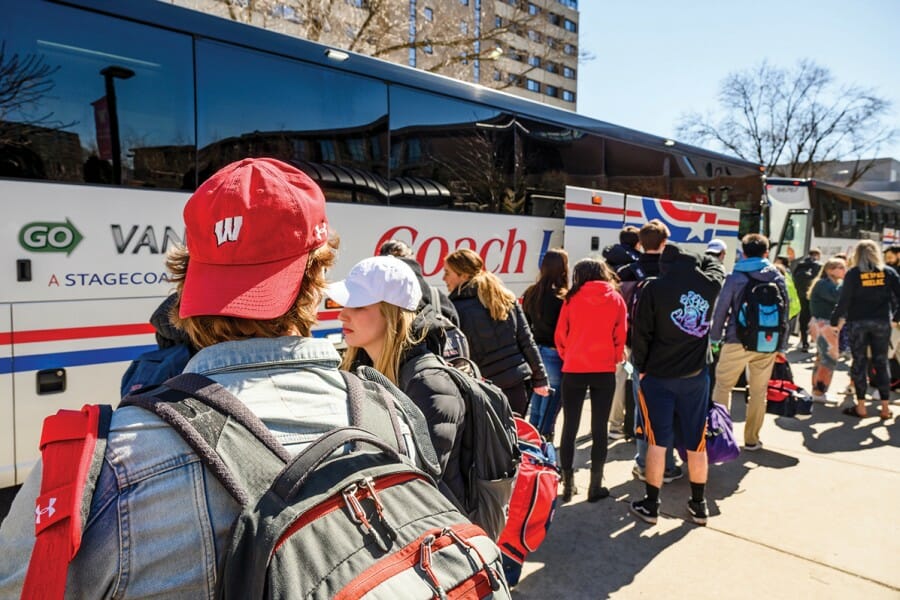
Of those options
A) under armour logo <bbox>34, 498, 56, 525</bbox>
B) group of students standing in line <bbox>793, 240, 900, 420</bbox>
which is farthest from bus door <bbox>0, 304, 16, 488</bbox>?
group of students standing in line <bbox>793, 240, 900, 420</bbox>

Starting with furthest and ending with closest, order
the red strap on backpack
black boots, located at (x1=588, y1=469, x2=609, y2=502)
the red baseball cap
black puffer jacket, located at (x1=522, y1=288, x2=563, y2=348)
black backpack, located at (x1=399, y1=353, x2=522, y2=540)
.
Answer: black puffer jacket, located at (x1=522, y1=288, x2=563, y2=348), black boots, located at (x1=588, y1=469, x2=609, y2=502), black backpack, located at (x1=399, y1=353, x2=522, y2=540), the red baseball cap, the red strap on backpack

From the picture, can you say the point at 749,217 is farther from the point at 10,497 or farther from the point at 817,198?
the point at 10,497

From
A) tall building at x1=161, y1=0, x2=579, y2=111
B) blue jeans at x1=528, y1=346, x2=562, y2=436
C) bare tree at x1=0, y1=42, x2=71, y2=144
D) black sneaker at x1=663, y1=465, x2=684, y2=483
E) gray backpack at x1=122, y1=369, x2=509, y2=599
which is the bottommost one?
black sneaker at x1=663, y1=465, x2=684, y2=483

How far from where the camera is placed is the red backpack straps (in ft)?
2.55

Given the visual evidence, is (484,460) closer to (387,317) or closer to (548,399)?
(387,317)

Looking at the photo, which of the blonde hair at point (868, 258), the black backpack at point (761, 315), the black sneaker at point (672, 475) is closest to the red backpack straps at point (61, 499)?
the black sneaker at point (672, 475)

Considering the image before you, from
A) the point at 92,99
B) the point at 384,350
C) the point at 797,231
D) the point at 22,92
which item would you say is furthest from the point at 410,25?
the point at 384,350

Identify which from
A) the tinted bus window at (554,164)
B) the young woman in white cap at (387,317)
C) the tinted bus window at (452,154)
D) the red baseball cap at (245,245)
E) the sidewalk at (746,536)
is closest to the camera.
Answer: the red baseball cap at (245,245)

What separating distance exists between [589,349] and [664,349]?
532 mm

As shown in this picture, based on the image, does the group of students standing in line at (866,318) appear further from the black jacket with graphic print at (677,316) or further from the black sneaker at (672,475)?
the black jacket with graphic print at (677,316)

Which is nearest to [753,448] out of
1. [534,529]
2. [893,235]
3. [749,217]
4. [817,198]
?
[534,529]

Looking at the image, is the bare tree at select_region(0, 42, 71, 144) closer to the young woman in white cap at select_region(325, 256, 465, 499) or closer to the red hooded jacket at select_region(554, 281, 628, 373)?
the young woman in white cap at select_region(325, 256, 465, 499)

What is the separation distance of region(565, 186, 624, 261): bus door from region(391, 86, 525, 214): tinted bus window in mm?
892

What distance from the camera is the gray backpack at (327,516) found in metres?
0.85
